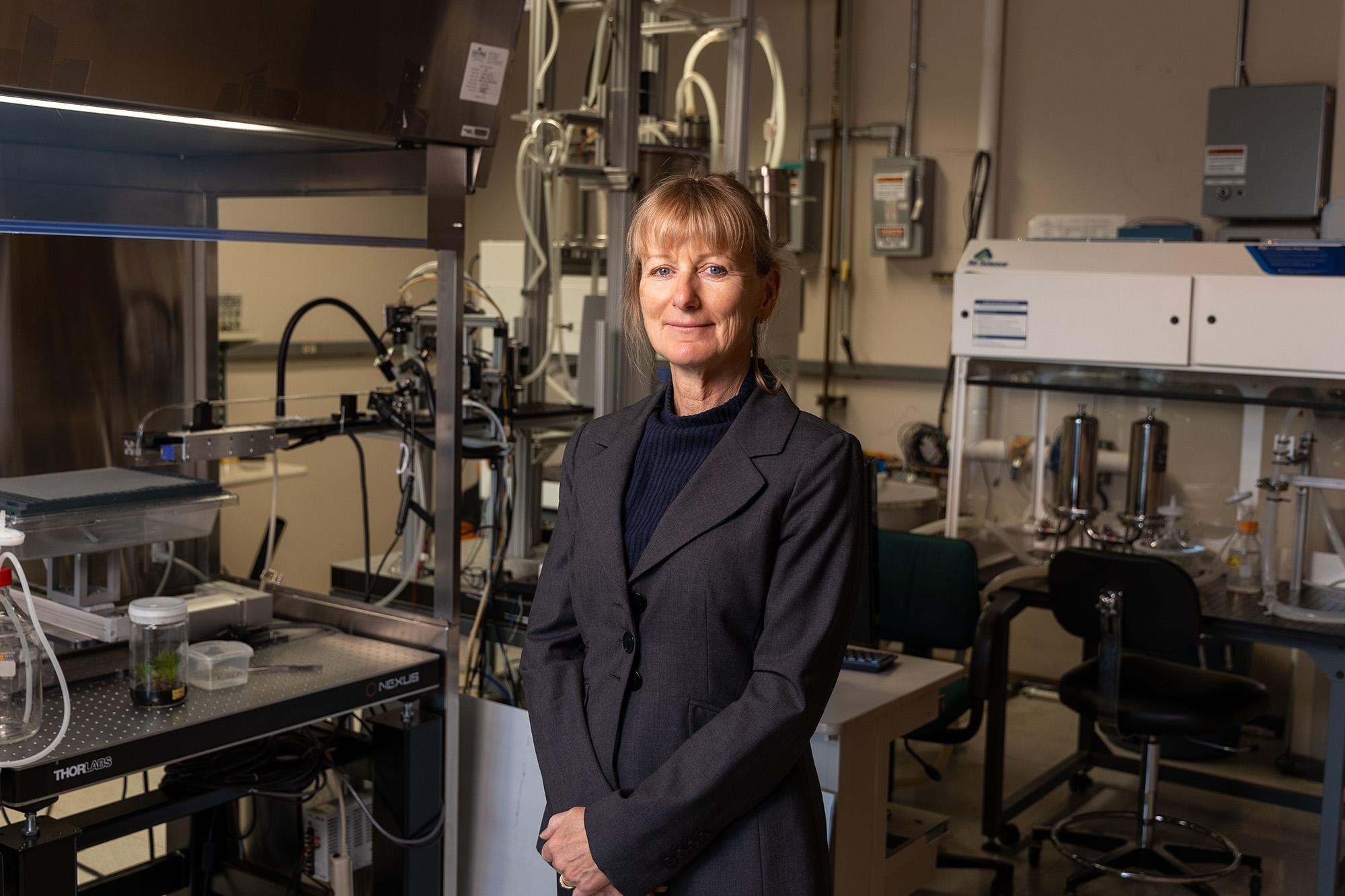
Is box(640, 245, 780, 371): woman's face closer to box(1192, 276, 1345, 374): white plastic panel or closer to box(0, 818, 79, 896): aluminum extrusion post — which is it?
box(0, 818, 79, 896): aluminum extrusion post

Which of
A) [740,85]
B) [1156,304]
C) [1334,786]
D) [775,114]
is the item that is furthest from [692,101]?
[1334,786]

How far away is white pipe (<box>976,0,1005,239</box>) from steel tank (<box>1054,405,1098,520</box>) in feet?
3.94

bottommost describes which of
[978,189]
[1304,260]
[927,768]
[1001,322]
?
[927,768]

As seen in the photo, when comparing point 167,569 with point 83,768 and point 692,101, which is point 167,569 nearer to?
point 83,768

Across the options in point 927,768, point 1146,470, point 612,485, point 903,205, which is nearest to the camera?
point 612,485

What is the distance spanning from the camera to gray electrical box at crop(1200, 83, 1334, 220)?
4.05m

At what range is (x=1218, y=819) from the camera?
3.61 metres

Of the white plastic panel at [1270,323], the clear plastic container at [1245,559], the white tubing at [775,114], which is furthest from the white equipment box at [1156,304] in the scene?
the white tubing at [775,114]

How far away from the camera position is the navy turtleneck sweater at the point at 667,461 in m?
1.46

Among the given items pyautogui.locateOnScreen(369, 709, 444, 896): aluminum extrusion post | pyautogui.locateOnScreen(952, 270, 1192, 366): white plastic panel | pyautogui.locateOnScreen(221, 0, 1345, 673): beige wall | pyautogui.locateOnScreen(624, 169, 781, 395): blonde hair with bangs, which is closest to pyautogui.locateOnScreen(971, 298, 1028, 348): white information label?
pyautogui.locateOnScreen(952, 270, 1192, 366): white plastic panel

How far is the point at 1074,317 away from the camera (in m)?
3.73

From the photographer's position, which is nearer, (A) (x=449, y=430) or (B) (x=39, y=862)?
(B) (x=39, y=862)

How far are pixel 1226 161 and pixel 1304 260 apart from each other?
865 millimetres

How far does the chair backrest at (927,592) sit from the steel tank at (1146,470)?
684mm
